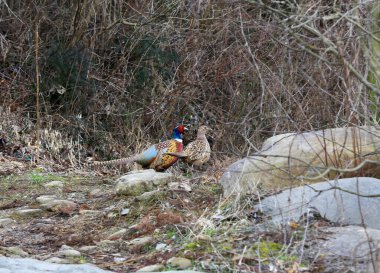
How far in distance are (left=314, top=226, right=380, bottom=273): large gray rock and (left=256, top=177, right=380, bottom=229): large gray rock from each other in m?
0.21

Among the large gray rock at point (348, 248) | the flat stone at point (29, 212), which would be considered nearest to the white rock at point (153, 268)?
the large gray rock at point (348, 248)

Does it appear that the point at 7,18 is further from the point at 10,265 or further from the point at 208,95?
the point at 10,265

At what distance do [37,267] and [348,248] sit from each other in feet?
7.22

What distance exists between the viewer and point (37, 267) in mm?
5938

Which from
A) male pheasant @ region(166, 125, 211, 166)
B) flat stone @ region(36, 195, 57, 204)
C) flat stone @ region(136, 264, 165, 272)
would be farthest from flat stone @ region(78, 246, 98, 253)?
male pheasant @ region(166, 125, 211, 166)

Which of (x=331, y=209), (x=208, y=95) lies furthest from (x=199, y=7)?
(x=331, y=209)

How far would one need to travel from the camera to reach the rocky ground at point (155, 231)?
19.9ft

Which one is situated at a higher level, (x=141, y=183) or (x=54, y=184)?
(x=141, y=183)

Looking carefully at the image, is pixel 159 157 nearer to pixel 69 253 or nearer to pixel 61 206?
pixel 61 206

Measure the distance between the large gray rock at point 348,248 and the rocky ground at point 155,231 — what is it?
7cm

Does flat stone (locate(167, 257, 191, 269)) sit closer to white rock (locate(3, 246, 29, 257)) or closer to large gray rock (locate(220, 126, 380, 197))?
large gray rock (locate(220, 126, 380, 197))

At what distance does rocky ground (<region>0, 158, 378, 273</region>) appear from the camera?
19.9 feet

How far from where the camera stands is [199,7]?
1397 cm

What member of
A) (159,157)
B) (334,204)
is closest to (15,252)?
(334,204)
